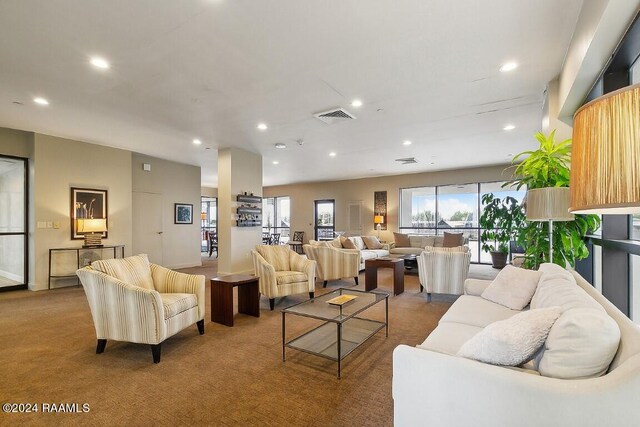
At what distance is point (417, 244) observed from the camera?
28.5ft

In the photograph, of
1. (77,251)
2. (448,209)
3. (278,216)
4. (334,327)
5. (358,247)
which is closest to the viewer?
(334,327)

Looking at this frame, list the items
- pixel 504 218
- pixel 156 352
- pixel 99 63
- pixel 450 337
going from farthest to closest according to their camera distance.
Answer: pixel 504 218
pixel 99 63
pixel 156 352
pixel 450 337

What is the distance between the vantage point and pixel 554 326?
1.29m

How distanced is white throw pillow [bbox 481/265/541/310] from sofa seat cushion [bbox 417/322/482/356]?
0.69 meters

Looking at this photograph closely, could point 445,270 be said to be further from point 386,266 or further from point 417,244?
point 417,244

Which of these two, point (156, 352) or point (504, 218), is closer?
point (156, 352)

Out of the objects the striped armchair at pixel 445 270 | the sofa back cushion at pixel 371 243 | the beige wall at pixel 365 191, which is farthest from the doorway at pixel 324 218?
the striped armchair at pixel 445 270

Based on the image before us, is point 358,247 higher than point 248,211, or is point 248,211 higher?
point 248,211

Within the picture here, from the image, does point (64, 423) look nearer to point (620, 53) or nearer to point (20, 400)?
point (20, 400)

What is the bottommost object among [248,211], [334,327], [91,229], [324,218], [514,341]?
[334,327]

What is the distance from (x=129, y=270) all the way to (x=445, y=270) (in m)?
4.09

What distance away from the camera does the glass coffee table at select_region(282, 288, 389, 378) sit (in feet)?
8.57

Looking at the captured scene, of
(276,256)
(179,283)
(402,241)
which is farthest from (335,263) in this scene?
(402,241)

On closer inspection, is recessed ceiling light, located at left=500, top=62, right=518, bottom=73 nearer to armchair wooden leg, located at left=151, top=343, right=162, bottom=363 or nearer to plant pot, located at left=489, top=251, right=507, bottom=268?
armchair wooden leg, located at left=151, top=343, right=162, bottom=363
